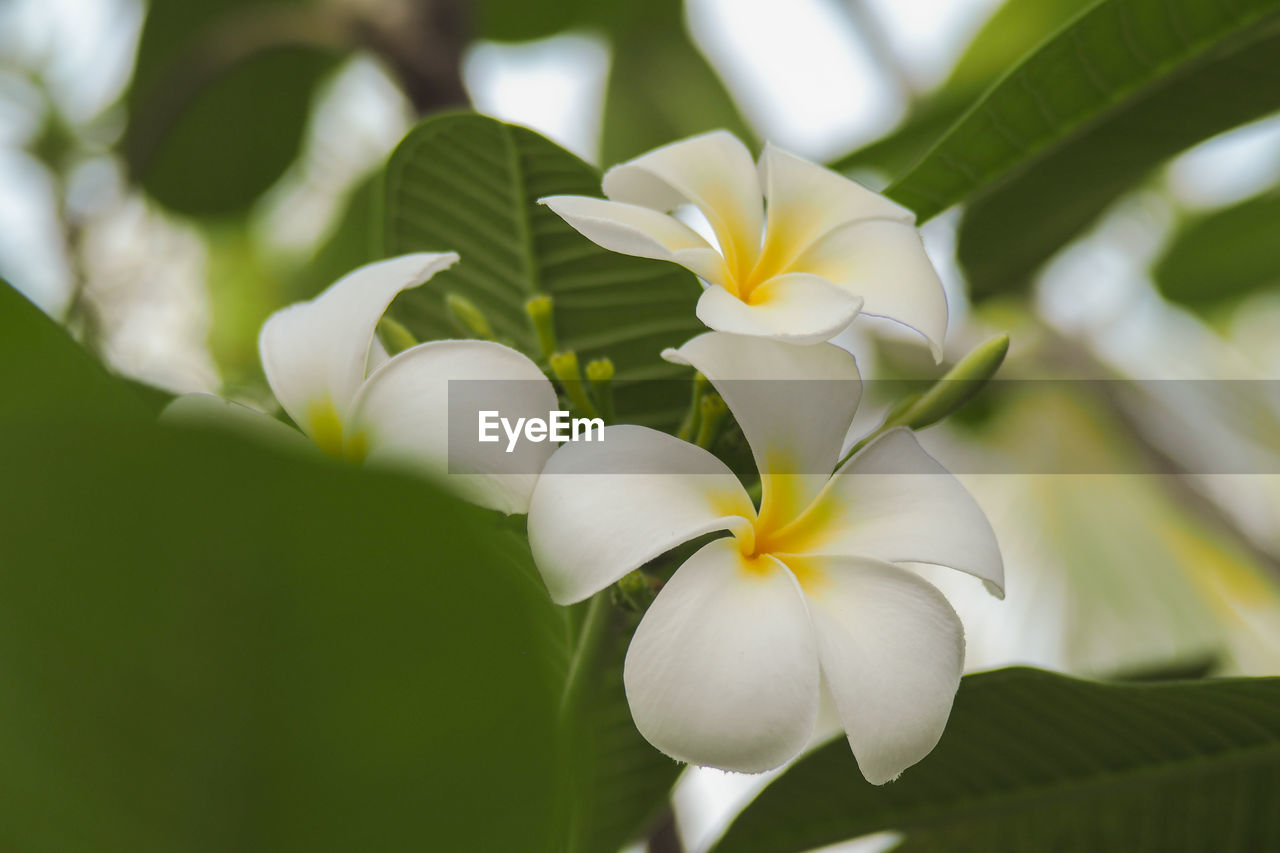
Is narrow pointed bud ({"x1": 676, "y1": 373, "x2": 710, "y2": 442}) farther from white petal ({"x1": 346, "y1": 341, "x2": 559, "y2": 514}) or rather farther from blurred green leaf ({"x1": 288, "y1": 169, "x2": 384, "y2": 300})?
blurred green leaf ({"x1": 288, "y1": 169, "x2": 384, "y2": 300})


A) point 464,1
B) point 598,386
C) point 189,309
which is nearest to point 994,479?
point 464,1

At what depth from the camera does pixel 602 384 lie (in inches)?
16.1

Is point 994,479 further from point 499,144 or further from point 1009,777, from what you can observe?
point 499,144

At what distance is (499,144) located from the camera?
0.52m

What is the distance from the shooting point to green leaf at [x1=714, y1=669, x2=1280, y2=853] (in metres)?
0.46

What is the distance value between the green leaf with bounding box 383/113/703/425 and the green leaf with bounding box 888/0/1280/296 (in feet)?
0.52

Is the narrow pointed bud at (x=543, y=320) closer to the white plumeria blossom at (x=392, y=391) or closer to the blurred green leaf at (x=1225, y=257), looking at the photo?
the white plumeria blossom at (x=392, y=391)

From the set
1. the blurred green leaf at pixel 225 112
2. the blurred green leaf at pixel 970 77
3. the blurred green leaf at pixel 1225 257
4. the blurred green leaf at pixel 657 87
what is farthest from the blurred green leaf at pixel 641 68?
the blurred green leaf at pixel 1225 257

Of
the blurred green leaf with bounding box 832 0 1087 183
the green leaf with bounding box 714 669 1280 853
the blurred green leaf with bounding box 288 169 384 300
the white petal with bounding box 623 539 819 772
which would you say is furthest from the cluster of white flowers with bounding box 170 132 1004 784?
the blurred green leaf with bounding box 288 169 384 300

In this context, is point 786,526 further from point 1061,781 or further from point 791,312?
point 1061,781

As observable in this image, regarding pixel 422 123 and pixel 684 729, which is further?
pixel 422 123

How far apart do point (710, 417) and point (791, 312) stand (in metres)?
0.07

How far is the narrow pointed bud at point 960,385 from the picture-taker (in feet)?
1.33

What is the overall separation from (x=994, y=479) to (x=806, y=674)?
1.84 meters
